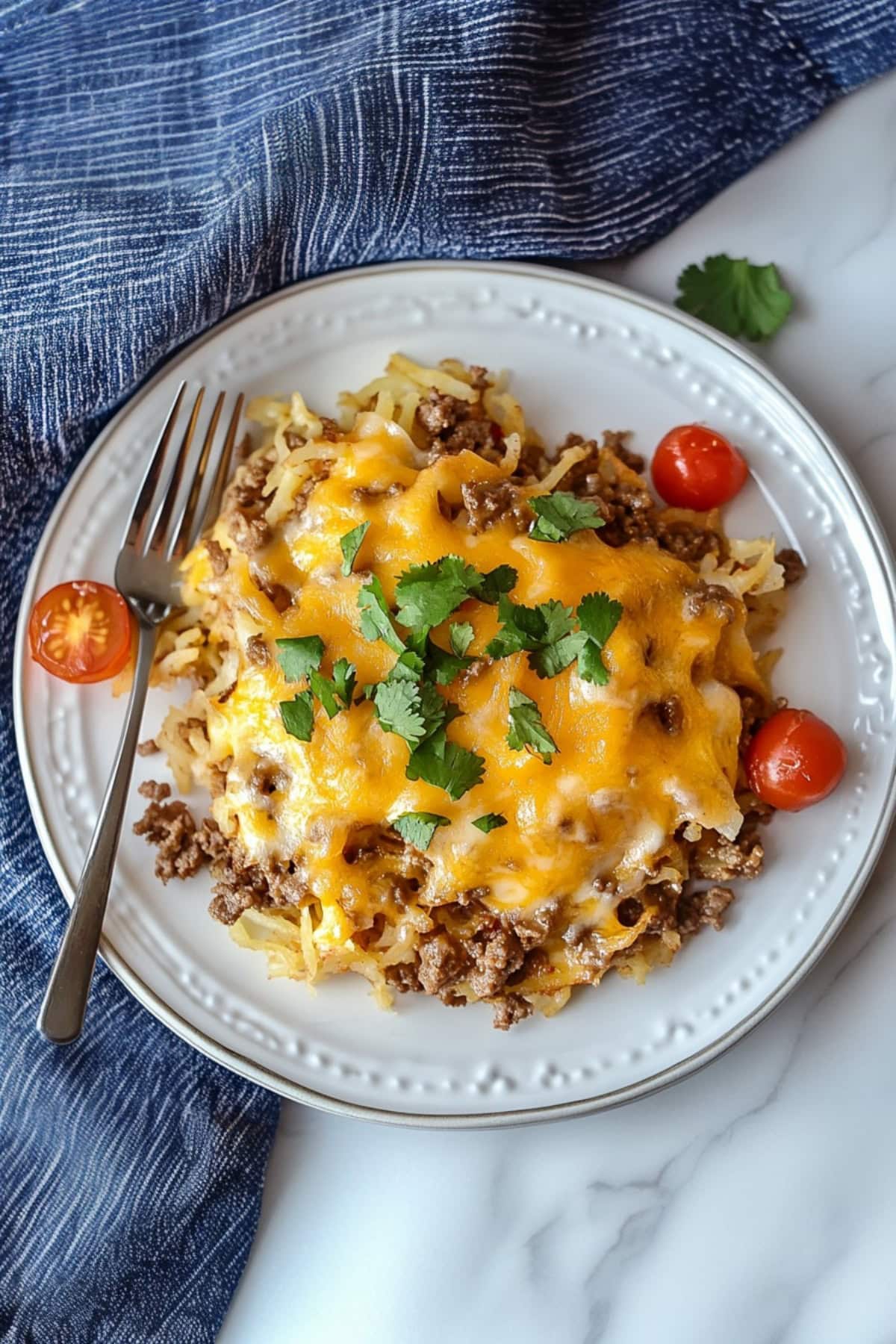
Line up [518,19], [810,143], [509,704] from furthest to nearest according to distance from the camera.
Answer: [810,143], [518,19], [509,704]

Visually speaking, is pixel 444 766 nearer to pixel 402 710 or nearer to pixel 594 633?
pixel 402 710

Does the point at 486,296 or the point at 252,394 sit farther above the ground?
the point at 486,296

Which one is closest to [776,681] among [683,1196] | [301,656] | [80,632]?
[301,656]

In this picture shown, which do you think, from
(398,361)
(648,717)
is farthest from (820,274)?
(648,717)

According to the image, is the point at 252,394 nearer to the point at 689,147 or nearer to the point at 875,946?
the point at 689,147

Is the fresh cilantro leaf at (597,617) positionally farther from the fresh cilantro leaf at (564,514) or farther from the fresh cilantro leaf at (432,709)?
the fresh cilantro leaf at (432,709)

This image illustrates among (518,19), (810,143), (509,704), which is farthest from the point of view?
(810,143)
